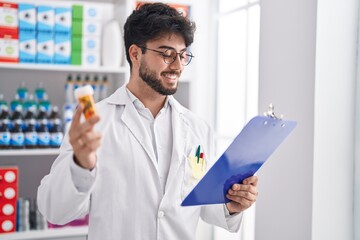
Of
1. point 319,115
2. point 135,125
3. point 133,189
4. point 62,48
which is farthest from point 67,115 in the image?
point 319,115

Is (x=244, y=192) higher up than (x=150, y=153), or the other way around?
(x=150, y=153)

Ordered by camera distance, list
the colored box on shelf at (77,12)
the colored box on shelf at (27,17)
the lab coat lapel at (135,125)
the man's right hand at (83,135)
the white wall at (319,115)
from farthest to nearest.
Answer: the colored box on shelf at (77,12) → the colored box on shelf at (27,17) → the white wall at (319,115) → the lab coat lapel at (135,125) → the man's right hand at (83,135)

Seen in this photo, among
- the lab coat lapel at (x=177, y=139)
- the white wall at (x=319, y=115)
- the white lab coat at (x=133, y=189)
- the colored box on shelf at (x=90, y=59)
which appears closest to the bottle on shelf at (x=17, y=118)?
the colored box on shelf at (x=90, y=59)

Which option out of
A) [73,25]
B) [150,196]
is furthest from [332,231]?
[73,25]

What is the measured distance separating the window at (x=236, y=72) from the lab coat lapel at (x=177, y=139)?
3.04ft

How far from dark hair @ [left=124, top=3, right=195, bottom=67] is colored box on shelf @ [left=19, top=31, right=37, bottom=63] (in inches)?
46.2

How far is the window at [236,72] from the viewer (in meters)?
2.63

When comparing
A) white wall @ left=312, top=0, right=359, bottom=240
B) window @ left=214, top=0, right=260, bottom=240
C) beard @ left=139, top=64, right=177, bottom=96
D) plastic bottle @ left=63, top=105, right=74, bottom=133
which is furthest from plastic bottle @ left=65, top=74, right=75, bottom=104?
white wall @ left=312, top=0, right=359, bottom=240

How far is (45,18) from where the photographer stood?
2689mm

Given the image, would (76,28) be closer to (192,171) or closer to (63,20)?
(63,20)

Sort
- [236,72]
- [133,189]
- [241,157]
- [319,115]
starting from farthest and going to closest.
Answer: [236,72] < [319,115] < [133,189] < [241,157]

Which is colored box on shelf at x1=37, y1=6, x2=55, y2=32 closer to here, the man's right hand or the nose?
the nose

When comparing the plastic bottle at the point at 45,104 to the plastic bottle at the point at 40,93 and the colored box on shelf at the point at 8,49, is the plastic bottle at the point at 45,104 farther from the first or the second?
the colored box on shelf at the point at 8,49

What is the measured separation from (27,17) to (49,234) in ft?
4.38
